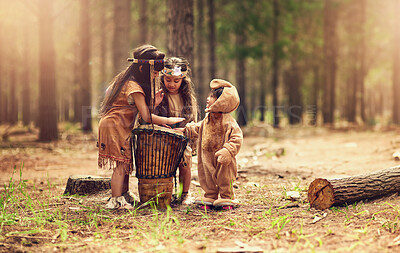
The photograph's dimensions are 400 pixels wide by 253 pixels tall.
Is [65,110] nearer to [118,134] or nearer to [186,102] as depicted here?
[186,102]

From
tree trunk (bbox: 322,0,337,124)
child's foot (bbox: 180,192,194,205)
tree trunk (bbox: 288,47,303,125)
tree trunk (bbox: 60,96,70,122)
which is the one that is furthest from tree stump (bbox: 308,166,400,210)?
tree trunk (bbox: 60,96,70,122)

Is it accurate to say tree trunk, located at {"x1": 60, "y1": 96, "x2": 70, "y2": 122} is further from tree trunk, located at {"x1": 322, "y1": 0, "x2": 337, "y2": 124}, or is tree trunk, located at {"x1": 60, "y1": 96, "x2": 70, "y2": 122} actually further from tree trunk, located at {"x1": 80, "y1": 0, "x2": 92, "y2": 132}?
tree trunk, located at {"x1": 322, "y1": 0, "x2": 337, "y2": 124}

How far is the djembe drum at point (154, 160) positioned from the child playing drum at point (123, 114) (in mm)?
154

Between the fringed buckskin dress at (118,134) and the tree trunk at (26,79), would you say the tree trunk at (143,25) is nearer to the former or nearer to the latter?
the tree trunk at (26,79)

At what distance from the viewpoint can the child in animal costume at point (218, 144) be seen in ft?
15.2

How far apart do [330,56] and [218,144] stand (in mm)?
17251

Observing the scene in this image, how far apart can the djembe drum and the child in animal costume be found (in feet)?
1.16

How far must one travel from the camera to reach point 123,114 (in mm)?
4812

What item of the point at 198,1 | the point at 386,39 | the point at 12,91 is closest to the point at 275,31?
the point at 198,1

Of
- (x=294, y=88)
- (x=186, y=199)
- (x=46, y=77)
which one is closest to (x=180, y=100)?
(x=186, y=199)

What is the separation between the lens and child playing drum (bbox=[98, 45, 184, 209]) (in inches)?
187

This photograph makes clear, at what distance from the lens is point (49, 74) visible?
12.2 meters

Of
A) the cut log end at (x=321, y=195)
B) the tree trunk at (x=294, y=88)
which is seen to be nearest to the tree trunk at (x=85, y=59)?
→ the tree trunk at (x=294, y=88)

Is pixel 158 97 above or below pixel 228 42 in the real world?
below
